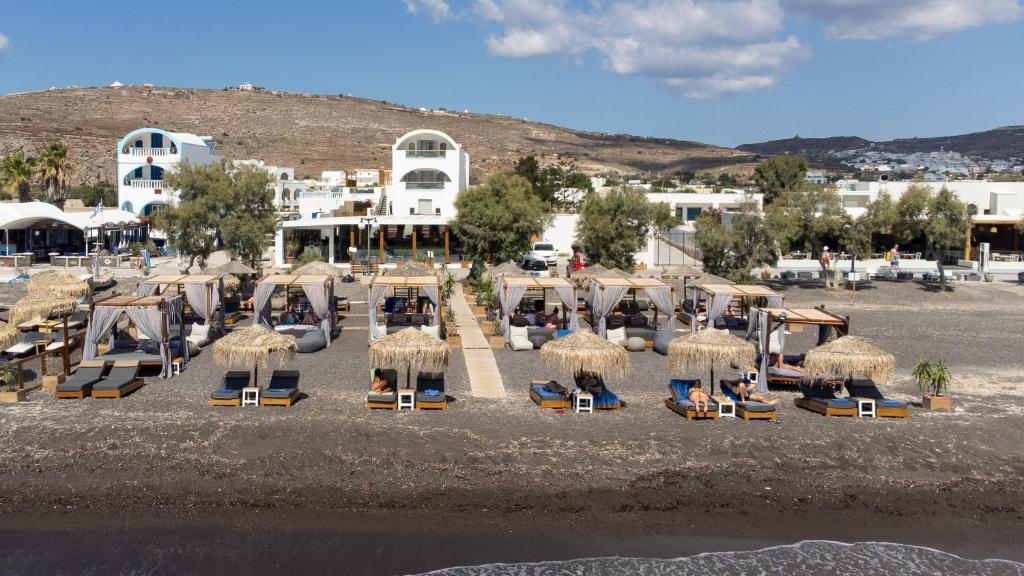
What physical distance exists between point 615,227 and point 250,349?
19992 mm

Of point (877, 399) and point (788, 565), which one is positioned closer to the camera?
point (788, 565)

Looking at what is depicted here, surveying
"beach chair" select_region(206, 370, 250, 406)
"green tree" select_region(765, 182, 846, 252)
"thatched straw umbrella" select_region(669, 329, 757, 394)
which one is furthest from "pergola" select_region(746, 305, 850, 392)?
"green tree" select_region(765, 182, 846, 252)

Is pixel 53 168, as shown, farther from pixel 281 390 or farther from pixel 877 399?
pixel 877 399

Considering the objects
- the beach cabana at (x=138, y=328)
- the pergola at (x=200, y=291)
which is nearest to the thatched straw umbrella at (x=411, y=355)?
the beach cabana at (x=138, y=328)

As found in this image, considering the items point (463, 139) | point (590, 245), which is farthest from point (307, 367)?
point (463, 139)

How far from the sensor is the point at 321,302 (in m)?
22.6

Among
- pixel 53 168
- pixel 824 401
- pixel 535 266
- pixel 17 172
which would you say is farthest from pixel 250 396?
pixel 53 168

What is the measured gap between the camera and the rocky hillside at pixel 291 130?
96.8 meters

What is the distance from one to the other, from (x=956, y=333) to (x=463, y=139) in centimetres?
11045

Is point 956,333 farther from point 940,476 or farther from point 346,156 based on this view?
point 346,156

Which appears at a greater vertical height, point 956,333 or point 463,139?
point 463,139

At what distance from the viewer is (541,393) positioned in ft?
53.6

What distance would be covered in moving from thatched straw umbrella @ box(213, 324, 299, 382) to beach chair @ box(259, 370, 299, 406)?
406 mm

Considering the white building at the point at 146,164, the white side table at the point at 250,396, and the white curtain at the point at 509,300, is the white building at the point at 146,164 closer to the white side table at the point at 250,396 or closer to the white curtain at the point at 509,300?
the white curtain at the point at 509,300
